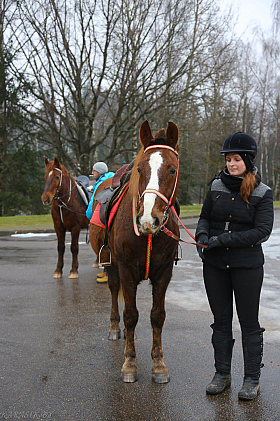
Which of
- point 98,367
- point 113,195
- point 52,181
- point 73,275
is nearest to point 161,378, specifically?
point 98,367

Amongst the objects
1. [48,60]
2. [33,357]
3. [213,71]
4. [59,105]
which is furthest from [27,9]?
[33,357]

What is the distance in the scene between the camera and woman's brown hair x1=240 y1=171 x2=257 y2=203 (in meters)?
3.38

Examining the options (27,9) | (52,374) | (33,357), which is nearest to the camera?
(52,374)

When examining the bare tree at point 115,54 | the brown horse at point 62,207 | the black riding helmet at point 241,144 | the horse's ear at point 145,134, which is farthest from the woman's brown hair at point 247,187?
the bare tree at point 115,54

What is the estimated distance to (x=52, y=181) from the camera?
8.55 metres

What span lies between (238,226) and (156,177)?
0.79 metres

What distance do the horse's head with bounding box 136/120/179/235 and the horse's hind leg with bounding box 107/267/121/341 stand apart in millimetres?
1908

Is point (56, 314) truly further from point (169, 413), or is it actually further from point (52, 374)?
point (169, 413)

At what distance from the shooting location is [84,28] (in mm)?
19375

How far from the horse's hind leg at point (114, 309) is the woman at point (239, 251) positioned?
5.01 ft

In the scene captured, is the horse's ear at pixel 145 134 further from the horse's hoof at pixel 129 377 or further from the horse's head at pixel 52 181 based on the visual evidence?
Answer: the horse's head at pixel 52 181

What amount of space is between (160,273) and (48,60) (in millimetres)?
17852

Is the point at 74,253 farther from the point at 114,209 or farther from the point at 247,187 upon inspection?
the point at 247,187

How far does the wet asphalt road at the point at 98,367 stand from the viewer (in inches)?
124
